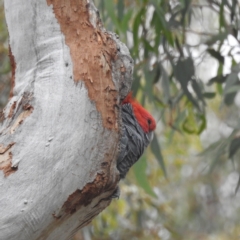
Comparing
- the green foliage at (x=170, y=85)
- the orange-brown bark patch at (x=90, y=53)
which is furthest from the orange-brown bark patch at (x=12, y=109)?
the green foliage at (x=170, y=85)

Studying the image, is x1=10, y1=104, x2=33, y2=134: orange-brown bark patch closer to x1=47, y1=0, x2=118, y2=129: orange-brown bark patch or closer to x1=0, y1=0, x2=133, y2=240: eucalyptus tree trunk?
x1=0, y1=0, x2=133, y2=240: eucalyptus tree trunk

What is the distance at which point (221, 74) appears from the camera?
10.2 feet

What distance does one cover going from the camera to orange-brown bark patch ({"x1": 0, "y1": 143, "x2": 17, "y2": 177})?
145 centimetres

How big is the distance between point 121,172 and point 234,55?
1.60 meters

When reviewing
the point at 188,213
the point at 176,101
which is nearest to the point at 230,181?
the point at 188,213

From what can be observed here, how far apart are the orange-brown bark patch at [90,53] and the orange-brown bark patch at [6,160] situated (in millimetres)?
247

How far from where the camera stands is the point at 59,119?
1495 mm

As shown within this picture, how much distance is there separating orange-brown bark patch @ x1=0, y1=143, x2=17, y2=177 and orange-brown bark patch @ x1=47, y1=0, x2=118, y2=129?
247mm

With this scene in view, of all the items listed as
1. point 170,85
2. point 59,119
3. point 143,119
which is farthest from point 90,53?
point 170,85

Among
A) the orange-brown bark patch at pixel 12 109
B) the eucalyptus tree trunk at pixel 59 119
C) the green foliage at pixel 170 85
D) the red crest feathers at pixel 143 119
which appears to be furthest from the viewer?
the green foliage at pixel 170 85

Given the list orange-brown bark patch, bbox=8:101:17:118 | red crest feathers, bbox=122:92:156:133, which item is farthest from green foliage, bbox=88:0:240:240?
orange-brown bark patch, bbox=8:101:17:118

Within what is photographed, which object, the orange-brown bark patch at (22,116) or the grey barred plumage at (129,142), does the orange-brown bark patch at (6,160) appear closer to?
the orange-brown bark patch at (22,116)

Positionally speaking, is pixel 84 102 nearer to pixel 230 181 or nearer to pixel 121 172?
pixel 121 172

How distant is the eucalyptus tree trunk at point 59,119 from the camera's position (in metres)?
1.44
